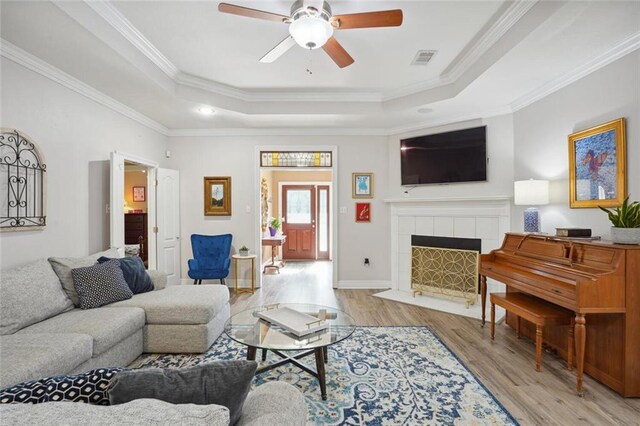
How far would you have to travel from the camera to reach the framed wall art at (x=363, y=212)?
522 centimetres

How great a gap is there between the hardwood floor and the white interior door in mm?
1080

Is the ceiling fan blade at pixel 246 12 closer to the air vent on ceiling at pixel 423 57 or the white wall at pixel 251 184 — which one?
the air vent on ceiling at pixel 423 57

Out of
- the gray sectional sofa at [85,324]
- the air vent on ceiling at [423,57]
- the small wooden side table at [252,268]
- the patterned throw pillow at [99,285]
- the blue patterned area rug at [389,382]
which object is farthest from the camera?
the small wooden side table at [252,268]

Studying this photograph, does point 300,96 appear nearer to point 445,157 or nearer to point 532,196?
point 445,157

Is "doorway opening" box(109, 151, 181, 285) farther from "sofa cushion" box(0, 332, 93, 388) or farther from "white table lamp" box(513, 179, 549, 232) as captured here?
"white table lamp" box(513, 179, 549, 232)

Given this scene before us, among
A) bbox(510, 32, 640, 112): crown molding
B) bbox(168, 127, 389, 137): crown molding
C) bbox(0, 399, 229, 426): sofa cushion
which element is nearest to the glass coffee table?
bbox(0, 399, 229, 426): sofa cushion

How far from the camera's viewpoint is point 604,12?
2.18 m

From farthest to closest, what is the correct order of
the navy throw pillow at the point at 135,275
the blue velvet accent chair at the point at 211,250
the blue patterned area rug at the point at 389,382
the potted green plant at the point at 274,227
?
the potted green plant at the point at 274,227, the blue velvet accent chair at the point at 211,250, the navy throw pillow at the point at 135,275, the blue patterned area rug at the point at 389,382

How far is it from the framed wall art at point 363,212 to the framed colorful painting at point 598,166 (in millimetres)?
2700

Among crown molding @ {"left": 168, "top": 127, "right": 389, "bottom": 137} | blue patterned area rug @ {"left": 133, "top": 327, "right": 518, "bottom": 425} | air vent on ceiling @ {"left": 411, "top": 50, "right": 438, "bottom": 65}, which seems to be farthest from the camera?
crown molding @ {"left": 168, "top": 127, "right": 389, "bottom": 137}

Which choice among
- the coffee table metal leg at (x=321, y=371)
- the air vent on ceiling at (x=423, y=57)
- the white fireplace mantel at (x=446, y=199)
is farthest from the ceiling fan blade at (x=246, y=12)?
the white fireplace mantel at (x=446, y=199)

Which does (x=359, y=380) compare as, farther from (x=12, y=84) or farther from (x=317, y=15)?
(x=12, y=84)

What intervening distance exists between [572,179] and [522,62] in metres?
1.21

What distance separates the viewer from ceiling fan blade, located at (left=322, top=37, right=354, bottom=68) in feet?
8.04
